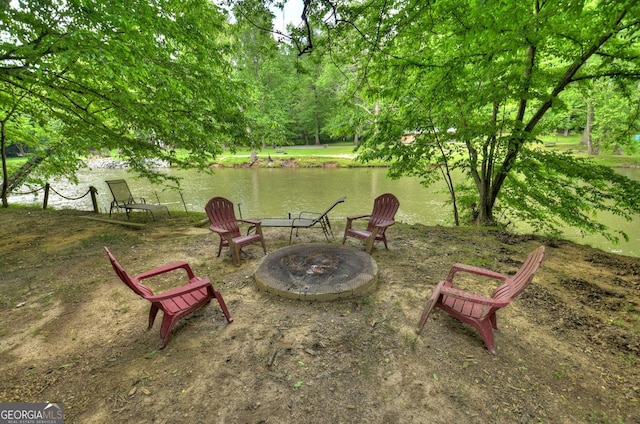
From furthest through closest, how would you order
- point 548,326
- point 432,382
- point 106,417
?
point 548,326 < point 432,382 < point 106,417

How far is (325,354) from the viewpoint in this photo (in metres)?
2.23

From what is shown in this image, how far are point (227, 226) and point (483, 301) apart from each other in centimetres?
397

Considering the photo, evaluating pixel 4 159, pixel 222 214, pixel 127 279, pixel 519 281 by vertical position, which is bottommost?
pixel 519 281

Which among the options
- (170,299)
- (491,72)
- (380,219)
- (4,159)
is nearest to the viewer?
(170,299)

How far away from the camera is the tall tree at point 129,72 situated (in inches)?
117

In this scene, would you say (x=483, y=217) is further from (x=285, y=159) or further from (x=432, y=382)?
(x=285, y=159)

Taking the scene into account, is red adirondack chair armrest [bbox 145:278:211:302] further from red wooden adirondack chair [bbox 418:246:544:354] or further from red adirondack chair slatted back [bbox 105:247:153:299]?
red wooden adirondack chair [bbox 418:246:544:354]

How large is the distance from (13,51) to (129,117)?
1818 mm

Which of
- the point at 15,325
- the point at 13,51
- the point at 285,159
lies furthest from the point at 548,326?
the point at 285,159

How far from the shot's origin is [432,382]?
1.93 meters

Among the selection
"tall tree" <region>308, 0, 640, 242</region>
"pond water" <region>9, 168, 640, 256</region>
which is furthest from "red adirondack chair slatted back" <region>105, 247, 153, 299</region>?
"pond water" <region>9, 168, 640, 256</region>

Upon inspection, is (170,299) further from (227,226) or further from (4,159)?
(4,159)

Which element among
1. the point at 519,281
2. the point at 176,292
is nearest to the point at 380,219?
the point at 519,281

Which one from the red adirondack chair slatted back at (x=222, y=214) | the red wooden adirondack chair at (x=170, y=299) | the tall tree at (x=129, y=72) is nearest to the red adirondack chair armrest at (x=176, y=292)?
the red wooden adirondack chair at (x=170, y=299)
